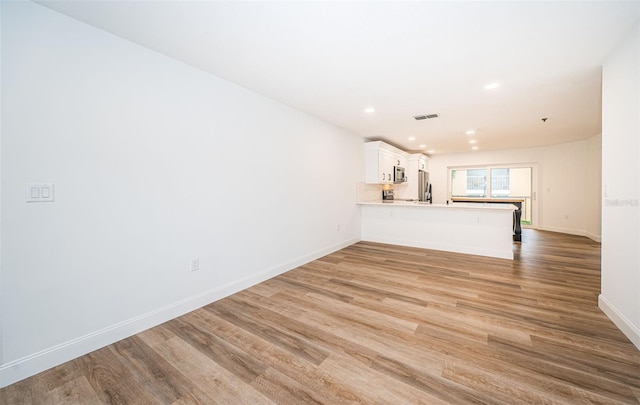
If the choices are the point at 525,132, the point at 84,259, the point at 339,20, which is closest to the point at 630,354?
the point at 339,20

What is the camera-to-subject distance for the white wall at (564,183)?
603 cm

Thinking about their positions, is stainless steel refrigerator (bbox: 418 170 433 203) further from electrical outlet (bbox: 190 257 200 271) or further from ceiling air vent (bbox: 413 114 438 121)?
electrical outlet (bbox: 190 257 200 271)

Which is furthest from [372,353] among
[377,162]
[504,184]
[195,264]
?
[504,184]

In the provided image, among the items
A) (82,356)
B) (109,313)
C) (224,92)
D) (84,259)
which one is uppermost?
(224,92)

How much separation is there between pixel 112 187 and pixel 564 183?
371 inches

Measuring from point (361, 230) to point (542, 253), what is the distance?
336 centimetres

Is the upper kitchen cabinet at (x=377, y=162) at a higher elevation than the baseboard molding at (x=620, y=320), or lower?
higher

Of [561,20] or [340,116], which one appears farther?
[340,116]

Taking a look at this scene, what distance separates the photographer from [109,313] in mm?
2031

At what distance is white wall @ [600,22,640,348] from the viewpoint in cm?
192

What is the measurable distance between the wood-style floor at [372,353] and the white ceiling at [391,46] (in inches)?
94.9

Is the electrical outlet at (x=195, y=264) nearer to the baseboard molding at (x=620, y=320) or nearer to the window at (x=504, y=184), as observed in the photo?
the baseboard molding at (x=620, y=320)

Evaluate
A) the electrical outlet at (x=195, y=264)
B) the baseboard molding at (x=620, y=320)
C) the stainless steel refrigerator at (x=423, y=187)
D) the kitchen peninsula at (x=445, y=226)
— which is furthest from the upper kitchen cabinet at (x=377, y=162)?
the electrical outlet at (x=195, y=264)

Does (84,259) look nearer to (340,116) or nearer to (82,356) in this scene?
(82,356)
